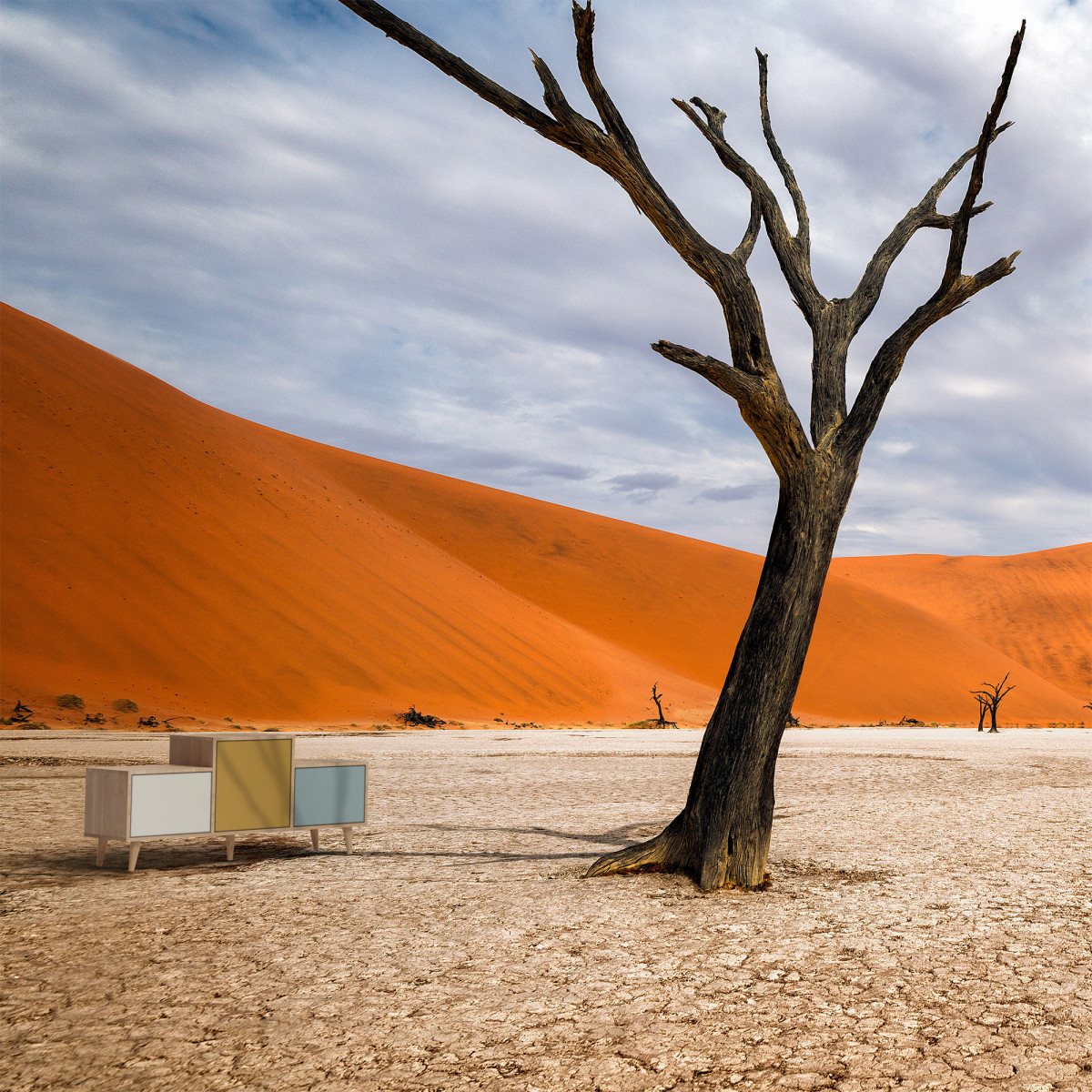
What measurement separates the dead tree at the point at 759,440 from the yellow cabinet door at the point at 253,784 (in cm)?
213

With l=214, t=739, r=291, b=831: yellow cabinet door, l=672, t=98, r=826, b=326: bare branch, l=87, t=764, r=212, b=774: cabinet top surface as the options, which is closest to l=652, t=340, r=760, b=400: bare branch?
l=672, t=98, r=826, b=326: bare branch

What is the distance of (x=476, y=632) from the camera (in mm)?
37781

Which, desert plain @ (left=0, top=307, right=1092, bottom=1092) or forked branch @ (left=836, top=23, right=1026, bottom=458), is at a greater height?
forked branch @ (left=836, top=23, right=1026, bottom=458)

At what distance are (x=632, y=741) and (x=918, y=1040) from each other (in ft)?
63.0

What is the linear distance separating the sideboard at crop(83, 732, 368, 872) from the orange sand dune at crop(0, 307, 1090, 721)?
17.3m

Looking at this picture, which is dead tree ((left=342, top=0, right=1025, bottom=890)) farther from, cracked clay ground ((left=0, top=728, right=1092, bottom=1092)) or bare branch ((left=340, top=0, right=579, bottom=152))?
cracked clay ground ((left=0, top=728, right=1092, bottom=1092))

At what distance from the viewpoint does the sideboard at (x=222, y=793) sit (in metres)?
5.71

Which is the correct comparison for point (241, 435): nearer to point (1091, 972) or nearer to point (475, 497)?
point (475, 497)

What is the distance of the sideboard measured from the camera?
5707 millimetres

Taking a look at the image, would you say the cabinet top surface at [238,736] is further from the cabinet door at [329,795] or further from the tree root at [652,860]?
the tree root at [652,860]

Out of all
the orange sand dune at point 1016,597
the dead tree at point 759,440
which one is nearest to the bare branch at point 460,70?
the dead tree at point 759,440

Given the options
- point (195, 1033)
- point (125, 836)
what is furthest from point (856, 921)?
point (125, 836)

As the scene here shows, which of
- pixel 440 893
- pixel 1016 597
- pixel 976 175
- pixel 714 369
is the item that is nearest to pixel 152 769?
pixel 440 893

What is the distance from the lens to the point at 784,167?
698 centimetres
